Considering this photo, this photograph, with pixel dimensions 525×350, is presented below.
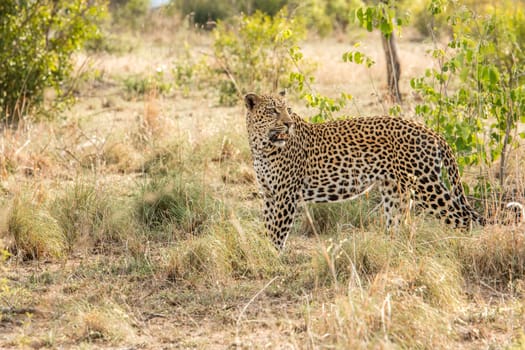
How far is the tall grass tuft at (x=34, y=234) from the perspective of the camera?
768cm

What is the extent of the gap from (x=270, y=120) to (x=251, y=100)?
28 cm

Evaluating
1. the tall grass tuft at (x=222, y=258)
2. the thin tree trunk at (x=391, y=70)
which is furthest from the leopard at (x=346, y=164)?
the thin tree trunk at (x=391, y=70)

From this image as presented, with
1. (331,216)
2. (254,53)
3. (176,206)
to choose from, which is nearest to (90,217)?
(176,206)

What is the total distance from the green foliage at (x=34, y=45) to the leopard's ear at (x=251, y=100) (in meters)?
5.57

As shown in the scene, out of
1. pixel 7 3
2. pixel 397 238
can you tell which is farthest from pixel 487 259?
pixel 7 3

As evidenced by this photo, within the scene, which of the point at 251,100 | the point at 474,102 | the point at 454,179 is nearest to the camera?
the point at 454,179

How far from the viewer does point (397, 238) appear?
6809mm

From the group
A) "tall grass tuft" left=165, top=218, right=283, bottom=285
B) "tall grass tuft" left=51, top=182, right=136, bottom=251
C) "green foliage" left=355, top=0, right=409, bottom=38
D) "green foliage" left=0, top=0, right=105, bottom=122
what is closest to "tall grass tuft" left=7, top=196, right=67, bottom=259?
"tall grass tuft" left=51, top=182, right=136, bottom=251

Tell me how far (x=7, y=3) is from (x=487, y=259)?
8.86 metres

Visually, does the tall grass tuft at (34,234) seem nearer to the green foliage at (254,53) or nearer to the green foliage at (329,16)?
the green foliage at (254,53)

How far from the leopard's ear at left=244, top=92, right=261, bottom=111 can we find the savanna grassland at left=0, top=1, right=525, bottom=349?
1.10m

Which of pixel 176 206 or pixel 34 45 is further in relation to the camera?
pixel 34 45

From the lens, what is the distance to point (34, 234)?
767cm

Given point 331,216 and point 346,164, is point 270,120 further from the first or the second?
point 331,216
